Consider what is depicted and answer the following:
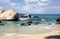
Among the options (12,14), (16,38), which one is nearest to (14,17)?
(12,14)

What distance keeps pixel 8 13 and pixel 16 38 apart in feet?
181

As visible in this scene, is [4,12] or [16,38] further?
[4,12]

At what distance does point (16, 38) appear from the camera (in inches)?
707

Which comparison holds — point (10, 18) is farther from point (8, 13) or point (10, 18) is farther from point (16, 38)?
point (16, 38)

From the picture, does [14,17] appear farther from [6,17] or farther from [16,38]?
[16,38]

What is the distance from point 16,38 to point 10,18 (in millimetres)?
51964

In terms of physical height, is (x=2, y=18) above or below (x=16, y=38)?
below

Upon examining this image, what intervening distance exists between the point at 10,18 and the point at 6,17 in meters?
1.94

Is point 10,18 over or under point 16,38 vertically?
under

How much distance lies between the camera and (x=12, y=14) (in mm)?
71562

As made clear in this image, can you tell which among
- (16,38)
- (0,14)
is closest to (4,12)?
(0,14)

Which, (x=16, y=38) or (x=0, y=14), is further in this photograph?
(x=0, y=14)

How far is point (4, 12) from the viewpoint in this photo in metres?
73.8

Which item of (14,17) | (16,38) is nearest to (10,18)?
(14,17)
